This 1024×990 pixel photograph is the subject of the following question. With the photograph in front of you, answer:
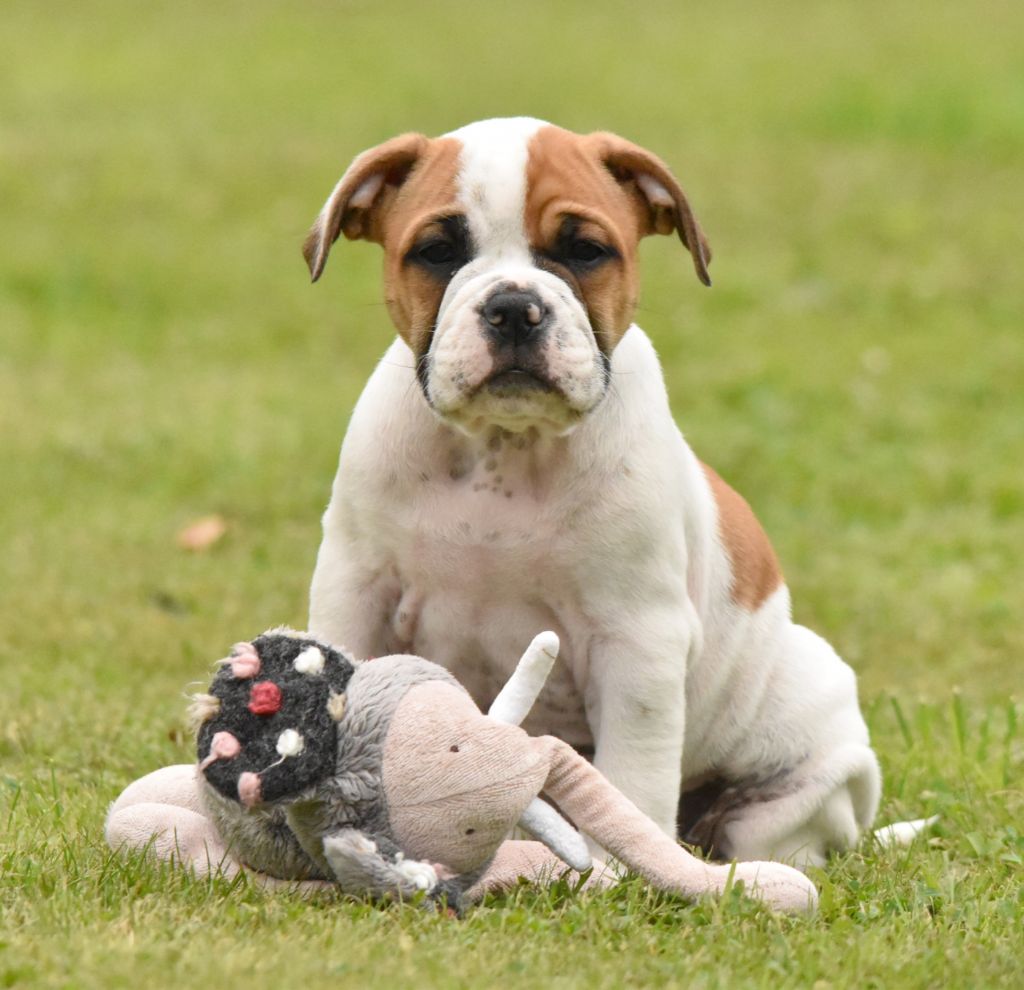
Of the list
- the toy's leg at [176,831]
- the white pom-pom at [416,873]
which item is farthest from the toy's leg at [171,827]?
the white pom-pom at [416,873]

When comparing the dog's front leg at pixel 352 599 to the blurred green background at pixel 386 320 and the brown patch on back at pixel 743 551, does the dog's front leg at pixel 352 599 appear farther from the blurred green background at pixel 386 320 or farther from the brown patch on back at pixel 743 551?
the blurred green background at pixel 386 320

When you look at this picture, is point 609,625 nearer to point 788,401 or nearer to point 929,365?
point 788,401

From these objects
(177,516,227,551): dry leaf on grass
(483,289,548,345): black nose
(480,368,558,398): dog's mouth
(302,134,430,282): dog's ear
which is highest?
(302,134,430,282): dog's ear

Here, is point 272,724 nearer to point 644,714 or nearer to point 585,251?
point 644,714

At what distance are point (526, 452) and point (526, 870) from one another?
97cm

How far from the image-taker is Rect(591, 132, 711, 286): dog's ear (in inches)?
177

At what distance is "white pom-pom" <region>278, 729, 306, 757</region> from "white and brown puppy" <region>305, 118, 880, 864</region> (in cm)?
82

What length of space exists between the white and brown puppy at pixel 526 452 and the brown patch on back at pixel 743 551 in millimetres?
183

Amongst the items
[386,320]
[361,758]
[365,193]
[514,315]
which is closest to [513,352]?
[514,315]

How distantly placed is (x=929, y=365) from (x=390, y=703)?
334 inches

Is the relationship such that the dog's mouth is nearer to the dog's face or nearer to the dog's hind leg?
the dog's face

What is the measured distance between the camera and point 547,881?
3.99 metres

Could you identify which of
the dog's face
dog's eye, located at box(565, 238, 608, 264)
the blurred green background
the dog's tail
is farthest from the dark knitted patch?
the blurred green background

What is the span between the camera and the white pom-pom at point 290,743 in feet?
11.8
